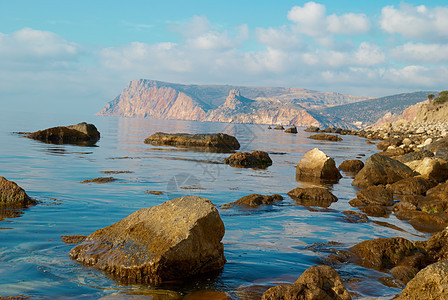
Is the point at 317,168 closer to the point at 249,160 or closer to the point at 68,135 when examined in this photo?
the point at 249,160

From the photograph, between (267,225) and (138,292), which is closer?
(138,292)

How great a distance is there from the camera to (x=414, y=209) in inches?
420

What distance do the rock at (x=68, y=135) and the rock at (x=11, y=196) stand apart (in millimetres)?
23101

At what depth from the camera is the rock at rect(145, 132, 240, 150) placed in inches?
1345

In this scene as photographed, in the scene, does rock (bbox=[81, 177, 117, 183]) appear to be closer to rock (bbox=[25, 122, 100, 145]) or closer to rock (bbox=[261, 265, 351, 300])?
rock (bbox=[261, 265, 351, 300])

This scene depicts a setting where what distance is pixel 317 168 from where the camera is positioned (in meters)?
17.4

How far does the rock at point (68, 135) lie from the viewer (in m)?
32.9

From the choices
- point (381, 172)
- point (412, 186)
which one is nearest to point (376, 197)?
point (412, 186)

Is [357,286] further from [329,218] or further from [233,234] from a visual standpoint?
[329,218]

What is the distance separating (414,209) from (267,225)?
4.45m

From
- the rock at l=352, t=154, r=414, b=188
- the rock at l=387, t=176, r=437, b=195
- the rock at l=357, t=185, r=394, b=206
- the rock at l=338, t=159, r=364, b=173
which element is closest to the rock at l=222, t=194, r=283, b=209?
the rock at l=357, t=185, r=394, b=206

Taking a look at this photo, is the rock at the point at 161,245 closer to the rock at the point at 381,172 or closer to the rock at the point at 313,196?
the rock at the point at 313,196

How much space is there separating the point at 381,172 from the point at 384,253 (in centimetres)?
941

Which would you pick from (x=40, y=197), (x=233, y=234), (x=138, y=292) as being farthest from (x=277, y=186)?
(x=138, y=292)
